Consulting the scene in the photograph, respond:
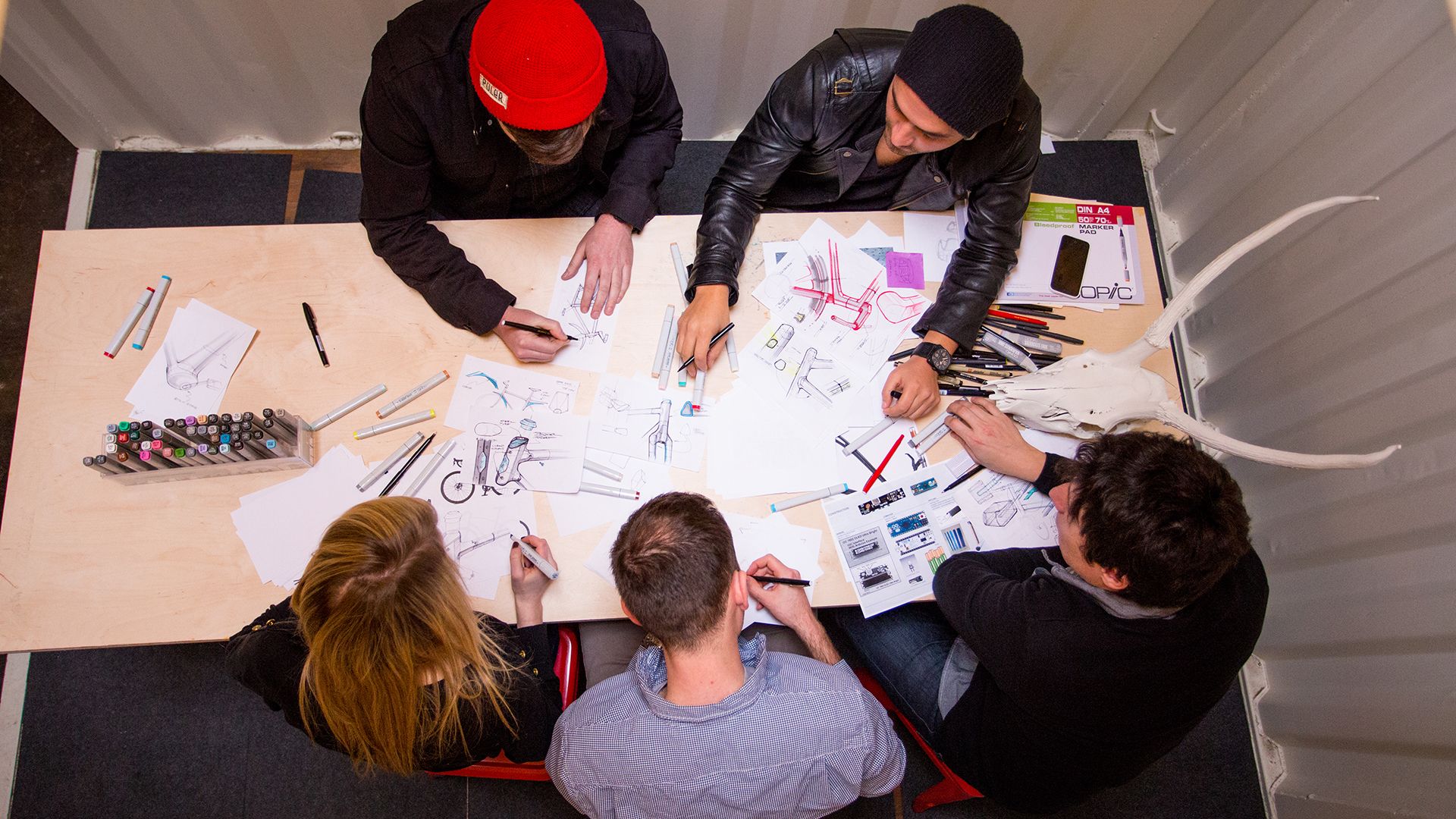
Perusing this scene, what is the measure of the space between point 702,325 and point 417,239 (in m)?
0.80

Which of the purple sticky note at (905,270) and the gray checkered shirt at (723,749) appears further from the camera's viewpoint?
the purple sticky note at (905,270)

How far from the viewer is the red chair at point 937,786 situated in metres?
1.97

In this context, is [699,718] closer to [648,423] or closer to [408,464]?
[648,423]

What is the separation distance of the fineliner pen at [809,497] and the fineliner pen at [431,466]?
2.79 feet

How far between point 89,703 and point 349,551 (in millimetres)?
2061

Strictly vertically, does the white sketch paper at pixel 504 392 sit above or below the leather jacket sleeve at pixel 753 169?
below

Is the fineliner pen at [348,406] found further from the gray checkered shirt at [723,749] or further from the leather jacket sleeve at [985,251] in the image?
the leather jacket sleeve at [985,251]

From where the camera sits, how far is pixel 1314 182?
2406mm

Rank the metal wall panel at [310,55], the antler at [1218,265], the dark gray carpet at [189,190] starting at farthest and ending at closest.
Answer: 1. the dark gray carpet at [189,190]
2. the metal wall panel at [310,55]
3. the antler at [1218,265]

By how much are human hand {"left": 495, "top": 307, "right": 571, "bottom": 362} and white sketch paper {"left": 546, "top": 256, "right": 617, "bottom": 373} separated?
44 millimetres

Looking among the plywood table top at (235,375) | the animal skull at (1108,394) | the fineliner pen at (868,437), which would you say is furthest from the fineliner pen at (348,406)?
the animal skull at (1108,394)

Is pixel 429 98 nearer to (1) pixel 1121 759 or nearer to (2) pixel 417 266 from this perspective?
(2) pixel 417 266

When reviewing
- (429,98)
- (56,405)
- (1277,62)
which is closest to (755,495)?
(429,98)

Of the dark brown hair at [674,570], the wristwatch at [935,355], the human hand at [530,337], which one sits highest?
the human hand at [530,337]
